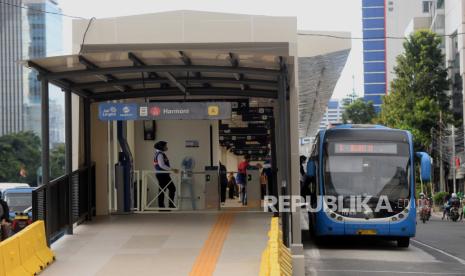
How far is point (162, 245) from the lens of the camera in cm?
1264

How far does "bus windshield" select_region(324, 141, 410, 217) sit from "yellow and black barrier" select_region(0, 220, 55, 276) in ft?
29.9

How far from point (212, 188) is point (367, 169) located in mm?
3878

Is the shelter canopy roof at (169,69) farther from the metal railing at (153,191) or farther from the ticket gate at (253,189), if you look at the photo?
the ticket gate at (253,189)

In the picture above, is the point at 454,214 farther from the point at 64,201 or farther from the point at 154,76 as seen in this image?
the point at 64,201

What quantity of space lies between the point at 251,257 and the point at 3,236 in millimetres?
5888

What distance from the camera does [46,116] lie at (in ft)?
40.5

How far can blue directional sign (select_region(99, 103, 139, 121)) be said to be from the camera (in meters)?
14.2

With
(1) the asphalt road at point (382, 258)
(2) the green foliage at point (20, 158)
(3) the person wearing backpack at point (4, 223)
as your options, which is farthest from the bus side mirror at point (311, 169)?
(2) the green foliage at point (20, 158)

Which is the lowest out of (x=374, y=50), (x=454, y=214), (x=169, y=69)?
(x=454, y=214)

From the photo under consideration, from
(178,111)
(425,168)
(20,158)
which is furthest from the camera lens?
(20,158)

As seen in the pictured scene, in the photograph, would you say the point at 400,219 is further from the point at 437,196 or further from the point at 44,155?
the point at 437,196

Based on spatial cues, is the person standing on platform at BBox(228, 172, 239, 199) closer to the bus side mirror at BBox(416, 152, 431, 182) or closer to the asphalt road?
the asphalt road

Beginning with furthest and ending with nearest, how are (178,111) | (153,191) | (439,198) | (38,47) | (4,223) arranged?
(38,47) → (439,198) → (153,191) → (4,223) → (178,111)

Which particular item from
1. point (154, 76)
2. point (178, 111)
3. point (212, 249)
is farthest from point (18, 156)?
point (212, 249)
